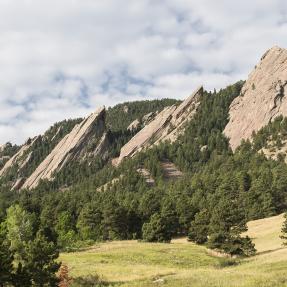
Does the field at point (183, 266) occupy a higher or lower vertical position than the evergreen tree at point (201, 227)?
lower

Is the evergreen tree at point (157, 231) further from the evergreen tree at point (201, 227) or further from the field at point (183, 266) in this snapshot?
the field at point (183, 266)

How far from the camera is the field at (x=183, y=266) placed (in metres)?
39.4

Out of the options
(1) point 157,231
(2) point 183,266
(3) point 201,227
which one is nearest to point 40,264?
(2) point 183,266

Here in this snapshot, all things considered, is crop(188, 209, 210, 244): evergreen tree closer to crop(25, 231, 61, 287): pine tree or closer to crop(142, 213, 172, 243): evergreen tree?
crop(142, 213, 172, 243): evergreen tree

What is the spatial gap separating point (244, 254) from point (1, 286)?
119ft

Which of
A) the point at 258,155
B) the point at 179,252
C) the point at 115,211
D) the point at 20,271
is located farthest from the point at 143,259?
the point at 258,155

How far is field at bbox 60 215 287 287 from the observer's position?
1550 inches

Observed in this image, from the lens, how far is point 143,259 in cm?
6397

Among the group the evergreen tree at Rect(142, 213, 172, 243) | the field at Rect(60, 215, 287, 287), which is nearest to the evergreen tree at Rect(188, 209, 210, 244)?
the evergreen tree at Rect(142, 213, 172, 243)

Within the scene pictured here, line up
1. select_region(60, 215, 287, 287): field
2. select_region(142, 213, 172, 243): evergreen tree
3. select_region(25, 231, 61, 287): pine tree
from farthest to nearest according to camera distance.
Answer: select_region(142, 213, 172, 243): evergreen tree → select_region(60, 215, 287, 287): field → select_region(25, 231, 61, 287): pine tree

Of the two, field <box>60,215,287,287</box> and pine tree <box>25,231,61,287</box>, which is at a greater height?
pine tree <box>25,231,61,287</box>

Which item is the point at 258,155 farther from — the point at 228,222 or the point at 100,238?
the point at 228,222

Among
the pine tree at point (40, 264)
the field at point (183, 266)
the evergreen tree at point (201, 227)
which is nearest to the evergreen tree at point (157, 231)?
the evergreen tree at point (201, 227)

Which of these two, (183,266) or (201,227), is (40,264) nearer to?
(183,266)
